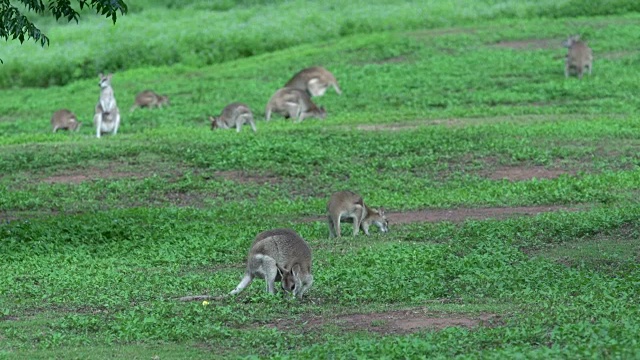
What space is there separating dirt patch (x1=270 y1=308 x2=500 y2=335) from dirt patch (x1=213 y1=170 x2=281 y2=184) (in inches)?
362

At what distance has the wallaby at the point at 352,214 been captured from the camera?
54.6 feet

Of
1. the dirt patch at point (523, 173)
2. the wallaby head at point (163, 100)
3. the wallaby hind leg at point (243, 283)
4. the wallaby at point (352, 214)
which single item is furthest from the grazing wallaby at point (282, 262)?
the wallaby head at point (163, 100)

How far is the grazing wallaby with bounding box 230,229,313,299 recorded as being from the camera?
1232cm

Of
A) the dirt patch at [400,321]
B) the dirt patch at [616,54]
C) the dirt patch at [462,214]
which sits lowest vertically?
the dirt patch at [462,214]

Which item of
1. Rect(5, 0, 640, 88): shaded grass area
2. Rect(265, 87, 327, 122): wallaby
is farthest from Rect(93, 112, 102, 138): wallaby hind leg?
Rect(5, 0, 640, 88): shaded grass area

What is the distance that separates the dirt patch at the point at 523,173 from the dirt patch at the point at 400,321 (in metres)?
9.16

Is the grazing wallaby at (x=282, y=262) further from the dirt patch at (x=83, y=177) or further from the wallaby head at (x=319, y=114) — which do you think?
the wallaby head at (x=319, y=114)

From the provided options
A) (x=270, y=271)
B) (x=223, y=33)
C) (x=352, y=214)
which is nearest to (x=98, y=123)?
(x=352, y=214)

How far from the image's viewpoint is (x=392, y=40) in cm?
3516

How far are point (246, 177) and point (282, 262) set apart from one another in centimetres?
875

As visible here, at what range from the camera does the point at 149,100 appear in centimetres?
3031

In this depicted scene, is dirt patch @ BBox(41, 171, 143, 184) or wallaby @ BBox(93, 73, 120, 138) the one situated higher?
wallaby @ BBox(93, 73, 120, 138)

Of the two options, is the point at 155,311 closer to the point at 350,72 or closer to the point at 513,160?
the point at 513,160

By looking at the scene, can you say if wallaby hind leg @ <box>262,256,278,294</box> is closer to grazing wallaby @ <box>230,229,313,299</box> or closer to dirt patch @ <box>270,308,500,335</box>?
grazing wallaby @ <box>230,229,313,299</box>
